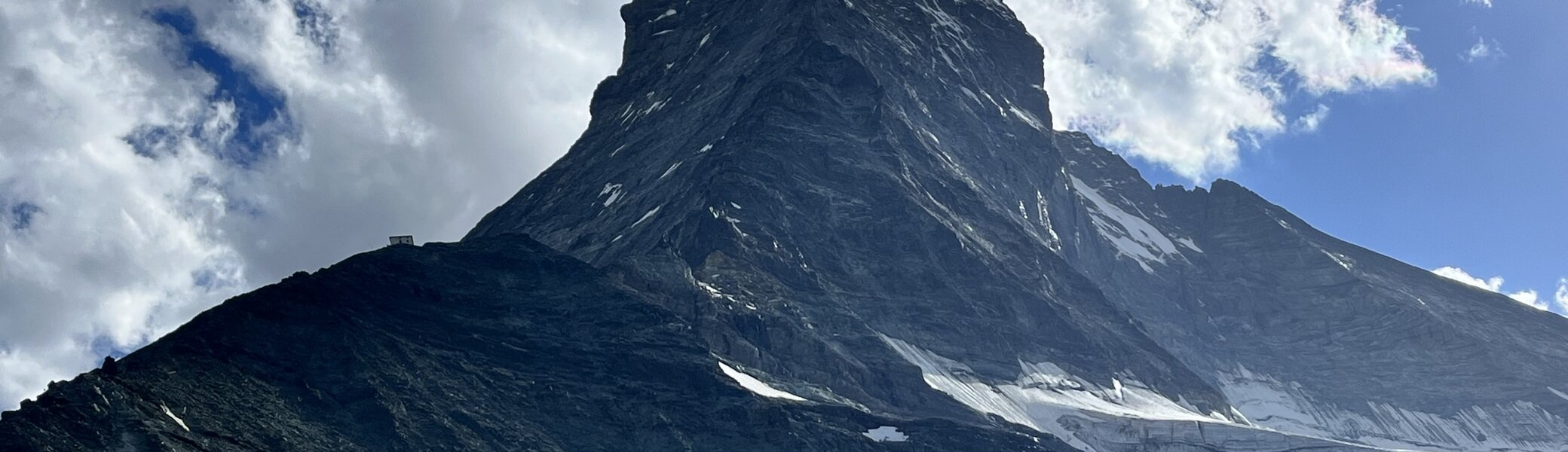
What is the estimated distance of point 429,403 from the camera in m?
192

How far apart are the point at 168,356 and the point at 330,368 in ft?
51.3

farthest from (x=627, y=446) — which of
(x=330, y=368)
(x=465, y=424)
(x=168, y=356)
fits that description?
(x=168, y=356)

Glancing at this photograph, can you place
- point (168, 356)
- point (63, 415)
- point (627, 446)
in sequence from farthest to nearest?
point (627, 446) → point (168, 356) → point (63, 415)

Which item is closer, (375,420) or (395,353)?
(375,420)

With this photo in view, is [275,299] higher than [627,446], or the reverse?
[275,299]

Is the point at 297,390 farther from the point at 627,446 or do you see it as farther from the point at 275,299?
the point at 627,446

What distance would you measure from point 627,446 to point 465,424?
50.5ft

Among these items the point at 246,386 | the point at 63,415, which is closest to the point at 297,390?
the point at 246,386

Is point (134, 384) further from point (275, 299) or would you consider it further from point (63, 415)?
point (275, 299)

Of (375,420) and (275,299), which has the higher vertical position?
(275,299)

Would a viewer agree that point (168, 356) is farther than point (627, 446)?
No

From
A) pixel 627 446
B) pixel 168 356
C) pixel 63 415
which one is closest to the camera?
pixel 63 415

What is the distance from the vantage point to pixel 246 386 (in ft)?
596

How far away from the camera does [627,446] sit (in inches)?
7721
